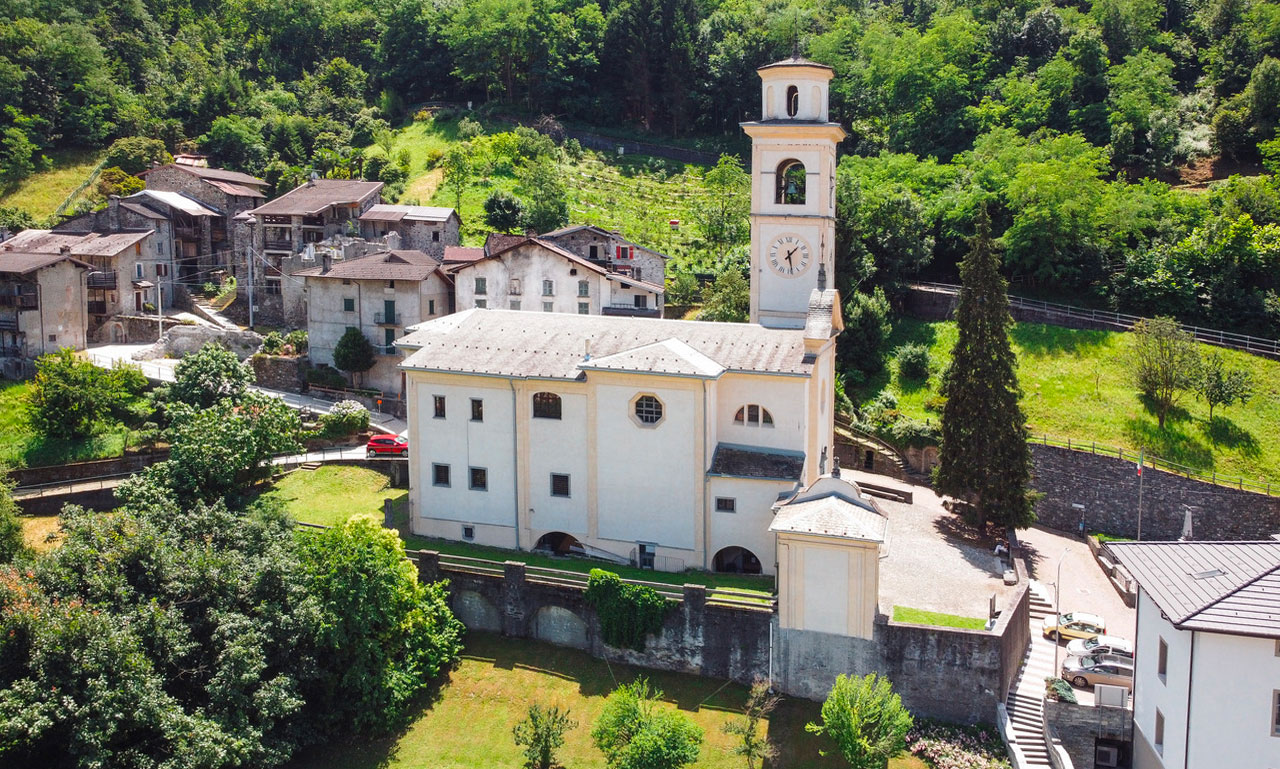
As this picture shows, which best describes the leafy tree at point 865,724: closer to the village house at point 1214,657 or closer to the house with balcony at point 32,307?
the village house at point 1214,657

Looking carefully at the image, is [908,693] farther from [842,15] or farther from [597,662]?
[842,15]

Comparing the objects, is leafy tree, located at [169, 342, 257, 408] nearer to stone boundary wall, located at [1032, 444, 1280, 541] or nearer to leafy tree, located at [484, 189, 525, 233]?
leafy tree, located at [484, 189, 525, 233]

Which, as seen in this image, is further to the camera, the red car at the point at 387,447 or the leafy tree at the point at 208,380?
the leafy tree at the point at 208,380

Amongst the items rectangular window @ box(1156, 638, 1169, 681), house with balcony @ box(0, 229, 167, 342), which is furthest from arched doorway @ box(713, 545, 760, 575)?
house with balcony @ box(0, 229, 167, 342)

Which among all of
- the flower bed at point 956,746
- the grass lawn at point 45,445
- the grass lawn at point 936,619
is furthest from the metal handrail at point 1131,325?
the grass lawn at point 45,445

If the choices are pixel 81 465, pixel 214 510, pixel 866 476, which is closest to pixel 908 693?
pixel 866 476

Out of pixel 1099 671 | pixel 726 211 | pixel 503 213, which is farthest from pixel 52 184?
pixel 1099 671
